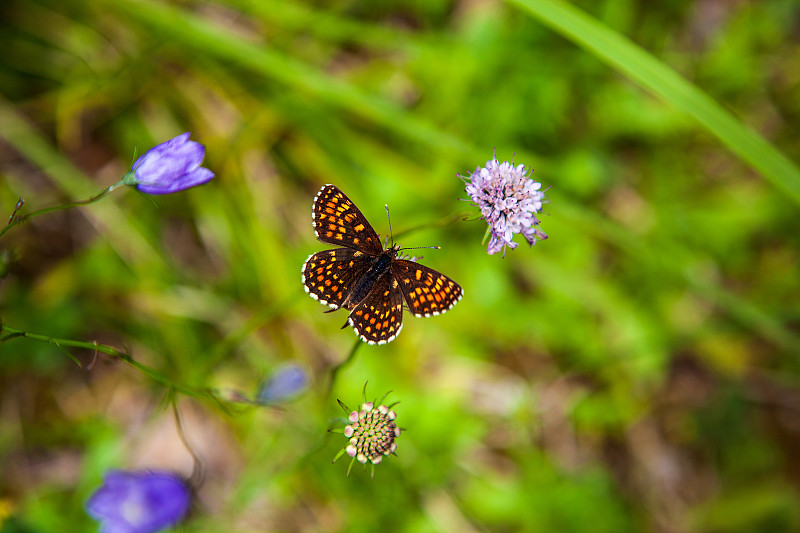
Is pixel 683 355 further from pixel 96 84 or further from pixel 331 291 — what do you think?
pixel 96 84

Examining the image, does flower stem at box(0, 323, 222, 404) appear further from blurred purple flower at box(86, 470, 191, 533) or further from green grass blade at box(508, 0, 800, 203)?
green grass blade at box(508, 0, 800, 203)

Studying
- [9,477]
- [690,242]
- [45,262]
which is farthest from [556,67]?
[9,477]

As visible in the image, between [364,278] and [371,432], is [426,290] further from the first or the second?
[371,432]

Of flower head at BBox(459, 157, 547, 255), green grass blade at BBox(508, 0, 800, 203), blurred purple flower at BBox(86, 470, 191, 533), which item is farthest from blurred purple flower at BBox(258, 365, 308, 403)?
green grass blade at BBox(508, 0, 800, 203)

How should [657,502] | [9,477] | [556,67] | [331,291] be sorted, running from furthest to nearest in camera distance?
[657,502] < [556,67] < [9,477] < [331,291]

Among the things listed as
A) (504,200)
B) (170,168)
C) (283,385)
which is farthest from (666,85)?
(283,385)

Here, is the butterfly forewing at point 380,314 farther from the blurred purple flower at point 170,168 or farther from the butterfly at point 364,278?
the blurred purple flower at point 170,168
